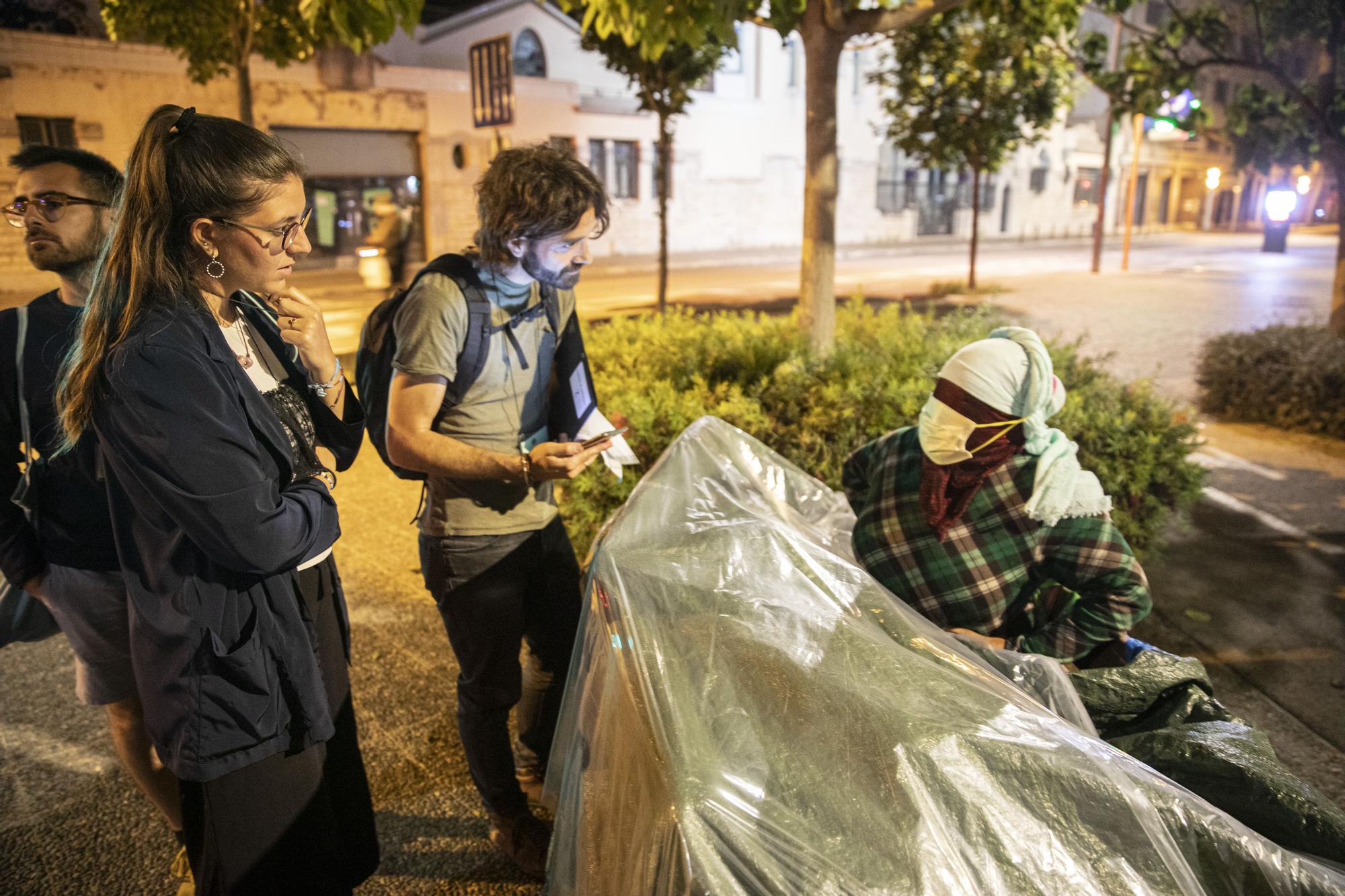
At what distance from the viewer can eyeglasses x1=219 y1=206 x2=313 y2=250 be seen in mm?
1551

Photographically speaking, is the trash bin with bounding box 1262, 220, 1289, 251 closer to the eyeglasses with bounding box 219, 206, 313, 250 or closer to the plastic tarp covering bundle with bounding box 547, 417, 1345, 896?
the plastic tarp covering bundle with bounding box 547, 417, 1345, 896

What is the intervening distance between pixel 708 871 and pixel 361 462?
18.2ft

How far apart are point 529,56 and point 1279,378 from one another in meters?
21.3

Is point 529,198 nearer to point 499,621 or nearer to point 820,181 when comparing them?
point 499,621

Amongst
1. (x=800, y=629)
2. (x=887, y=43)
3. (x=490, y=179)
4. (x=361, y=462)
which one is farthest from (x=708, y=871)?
(x=887, y=43)

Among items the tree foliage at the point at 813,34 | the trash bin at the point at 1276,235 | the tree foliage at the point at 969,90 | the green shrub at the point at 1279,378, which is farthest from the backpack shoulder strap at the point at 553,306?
the trash bin at the point at 1276,235

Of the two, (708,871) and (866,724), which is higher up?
(866,724)

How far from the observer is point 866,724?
1415 millimetres

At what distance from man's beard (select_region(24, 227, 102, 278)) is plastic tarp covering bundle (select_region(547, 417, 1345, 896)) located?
57.5 inches

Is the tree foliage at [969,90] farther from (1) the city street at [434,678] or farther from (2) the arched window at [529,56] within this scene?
Result: (2) the arched window at [529,56]

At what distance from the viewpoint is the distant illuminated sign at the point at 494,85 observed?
7.53m

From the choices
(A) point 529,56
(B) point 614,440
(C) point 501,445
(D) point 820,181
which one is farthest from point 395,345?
Answer: (A) point 529,56

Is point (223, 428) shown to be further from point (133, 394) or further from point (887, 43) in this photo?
point (887, 43)

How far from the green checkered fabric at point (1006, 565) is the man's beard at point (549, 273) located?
3.29ft
